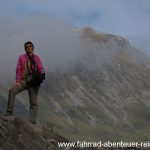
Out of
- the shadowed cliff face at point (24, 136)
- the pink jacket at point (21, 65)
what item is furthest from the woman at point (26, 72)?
the shadowed cliff face at point (24, 136)

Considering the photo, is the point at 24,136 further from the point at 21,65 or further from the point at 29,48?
the point at 29,48

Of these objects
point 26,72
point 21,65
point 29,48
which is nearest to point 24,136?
point 26,72

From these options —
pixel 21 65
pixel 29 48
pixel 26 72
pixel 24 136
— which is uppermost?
pixel 29 48

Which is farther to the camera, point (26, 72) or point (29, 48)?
point (26, 72)

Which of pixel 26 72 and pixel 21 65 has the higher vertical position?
pixel 21 65

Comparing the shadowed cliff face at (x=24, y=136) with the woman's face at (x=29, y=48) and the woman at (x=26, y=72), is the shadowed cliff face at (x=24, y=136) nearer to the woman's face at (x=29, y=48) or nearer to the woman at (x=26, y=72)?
the woman at (x=26, y=72)

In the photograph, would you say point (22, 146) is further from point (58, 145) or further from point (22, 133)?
point (58, 145)

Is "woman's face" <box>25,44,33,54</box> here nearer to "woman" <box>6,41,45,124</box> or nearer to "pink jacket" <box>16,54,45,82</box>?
"woman" <box>6,41,45,124</box>

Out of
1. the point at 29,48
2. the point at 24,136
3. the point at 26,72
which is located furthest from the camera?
the point at 26,72

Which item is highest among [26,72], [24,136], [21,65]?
[21,65]

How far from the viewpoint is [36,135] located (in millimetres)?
20156

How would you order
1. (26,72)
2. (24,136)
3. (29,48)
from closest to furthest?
1. (24,136)
2. (29,48)
3. (26,72)

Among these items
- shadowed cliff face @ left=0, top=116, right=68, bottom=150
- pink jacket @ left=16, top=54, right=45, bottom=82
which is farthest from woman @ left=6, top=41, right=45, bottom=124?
shadowed cliff face @ left=0, top=116, right=68, bottom=150

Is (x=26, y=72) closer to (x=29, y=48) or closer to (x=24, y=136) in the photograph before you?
(x=29, y=48)
